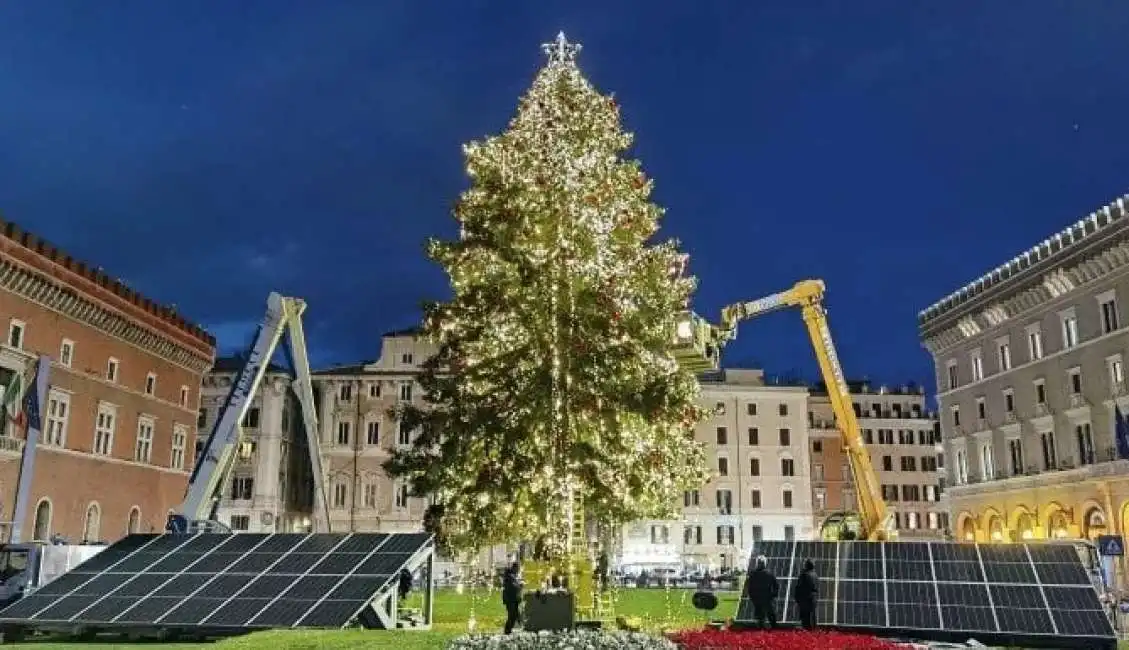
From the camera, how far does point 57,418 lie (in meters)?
46.2

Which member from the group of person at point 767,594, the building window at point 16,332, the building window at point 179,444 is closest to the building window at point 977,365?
the group of person at point 767,594

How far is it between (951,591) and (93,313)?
43608 mm

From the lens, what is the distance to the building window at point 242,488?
7381 cm

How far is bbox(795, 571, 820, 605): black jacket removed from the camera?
19.3 meters

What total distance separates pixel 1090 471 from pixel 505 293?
117 feet

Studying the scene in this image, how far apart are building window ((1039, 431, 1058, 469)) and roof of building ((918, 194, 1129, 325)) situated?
9.30 m

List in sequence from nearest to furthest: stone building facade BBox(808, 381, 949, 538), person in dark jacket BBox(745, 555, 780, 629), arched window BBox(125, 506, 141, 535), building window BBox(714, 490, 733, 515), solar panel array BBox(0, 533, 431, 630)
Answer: solar panel array BBox(0, 533, 431, 630) → person in dark jacket BBox(745, 555, 780, 629) → arched window BBox(125, 506, 141, 535) → building window BBox(714, 490, 733, 515) → stone building facade BBox(808, 381, 949, 538)

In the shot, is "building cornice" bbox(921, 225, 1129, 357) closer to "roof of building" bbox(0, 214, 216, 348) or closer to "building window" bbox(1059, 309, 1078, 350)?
"building window" bbox(1059, 309, 1078, 350)

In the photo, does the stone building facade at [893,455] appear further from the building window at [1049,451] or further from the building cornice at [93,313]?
the building cornice at [93,313]

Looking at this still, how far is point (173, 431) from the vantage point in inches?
2315

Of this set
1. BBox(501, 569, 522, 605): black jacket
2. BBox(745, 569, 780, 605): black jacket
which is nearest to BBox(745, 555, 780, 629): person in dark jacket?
BBox(745, 569, 780, 605): black jacket

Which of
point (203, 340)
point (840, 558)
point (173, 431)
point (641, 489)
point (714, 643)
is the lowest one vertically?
point (714, 643)

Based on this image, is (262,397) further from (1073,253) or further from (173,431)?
(1073,253)

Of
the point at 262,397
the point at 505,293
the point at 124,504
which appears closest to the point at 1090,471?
the point at 505,293
